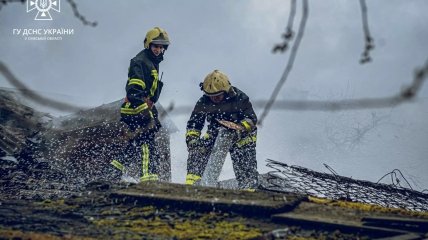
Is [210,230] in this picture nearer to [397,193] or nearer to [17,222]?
[17,222]

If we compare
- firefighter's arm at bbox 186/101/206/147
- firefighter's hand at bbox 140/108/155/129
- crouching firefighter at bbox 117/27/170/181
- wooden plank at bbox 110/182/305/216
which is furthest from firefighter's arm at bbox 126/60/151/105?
wooden plank at bbox 110/182/305/216

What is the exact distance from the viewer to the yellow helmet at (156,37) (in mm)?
7051

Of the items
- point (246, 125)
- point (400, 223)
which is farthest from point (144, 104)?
point (400, 223)

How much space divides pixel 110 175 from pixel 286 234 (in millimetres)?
4261

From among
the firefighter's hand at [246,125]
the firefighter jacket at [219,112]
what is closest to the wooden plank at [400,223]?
the firefighter's hand at [246,125]

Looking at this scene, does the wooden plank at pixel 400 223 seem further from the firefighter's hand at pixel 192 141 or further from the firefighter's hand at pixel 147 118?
the firefighter's hand at pixel 147 118

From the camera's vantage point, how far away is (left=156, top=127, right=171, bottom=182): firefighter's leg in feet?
26.0

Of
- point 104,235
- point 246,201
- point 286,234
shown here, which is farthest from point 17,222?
point 286,234

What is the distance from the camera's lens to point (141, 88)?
6.73 metres

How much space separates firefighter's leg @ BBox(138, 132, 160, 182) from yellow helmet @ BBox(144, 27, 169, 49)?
135 centimetres

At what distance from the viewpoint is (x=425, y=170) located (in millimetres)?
36469

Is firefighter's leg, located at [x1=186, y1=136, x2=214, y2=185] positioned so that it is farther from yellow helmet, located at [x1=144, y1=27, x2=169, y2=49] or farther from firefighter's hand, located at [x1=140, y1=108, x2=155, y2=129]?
yellow helmet, located at [x1=144, y1=27, x2=169, y2=49]

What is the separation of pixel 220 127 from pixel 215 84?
0.60 metres

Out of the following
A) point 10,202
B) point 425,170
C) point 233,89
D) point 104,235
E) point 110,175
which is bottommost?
point 104,235
